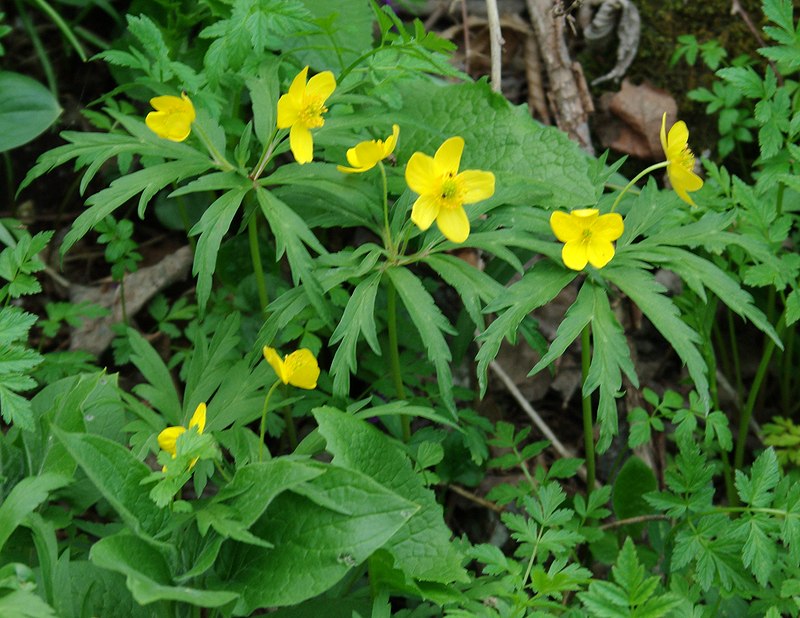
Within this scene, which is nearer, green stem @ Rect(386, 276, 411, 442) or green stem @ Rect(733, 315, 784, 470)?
green stem @ Rect(386, 276, 411, 442)

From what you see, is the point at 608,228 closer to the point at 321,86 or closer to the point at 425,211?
the point at 425,211

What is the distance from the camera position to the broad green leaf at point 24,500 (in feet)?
5.30

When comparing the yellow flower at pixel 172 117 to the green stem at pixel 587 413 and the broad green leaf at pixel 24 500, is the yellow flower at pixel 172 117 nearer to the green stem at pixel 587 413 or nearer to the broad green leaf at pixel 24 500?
the broad green leaf at pixel 24 500

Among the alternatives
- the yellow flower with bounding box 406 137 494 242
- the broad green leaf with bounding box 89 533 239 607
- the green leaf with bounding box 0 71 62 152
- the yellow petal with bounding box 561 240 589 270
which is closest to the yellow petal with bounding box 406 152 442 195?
the yellow flower with bounding box 406 137 494 242

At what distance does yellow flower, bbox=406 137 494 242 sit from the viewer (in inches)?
73.4

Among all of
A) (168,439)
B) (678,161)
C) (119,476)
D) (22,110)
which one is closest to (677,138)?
(678,161)

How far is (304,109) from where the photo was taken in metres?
1.93

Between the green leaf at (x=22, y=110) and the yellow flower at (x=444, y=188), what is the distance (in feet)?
4.55

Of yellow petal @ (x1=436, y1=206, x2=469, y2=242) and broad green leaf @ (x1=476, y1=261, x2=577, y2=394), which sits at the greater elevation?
yellow petal @ (x1=436, y1=206, x2=469, y2=242)

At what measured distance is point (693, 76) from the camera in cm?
316

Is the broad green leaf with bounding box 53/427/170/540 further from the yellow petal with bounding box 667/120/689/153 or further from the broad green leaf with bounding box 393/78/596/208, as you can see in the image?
the yellow petal with bounding box 667/120/689/153

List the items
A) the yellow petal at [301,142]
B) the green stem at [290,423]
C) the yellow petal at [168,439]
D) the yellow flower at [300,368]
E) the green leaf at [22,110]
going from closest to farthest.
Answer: the yellow petal at [168,439] → the yellow flower at [300,368] → the yellow petal at [301,142] → the green stem at [290,423] → the green leaf at [22,110]

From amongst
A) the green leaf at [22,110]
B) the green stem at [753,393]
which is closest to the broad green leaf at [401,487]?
the green stem at [753,393]

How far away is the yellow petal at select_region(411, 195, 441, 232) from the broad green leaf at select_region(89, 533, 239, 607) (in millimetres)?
827
